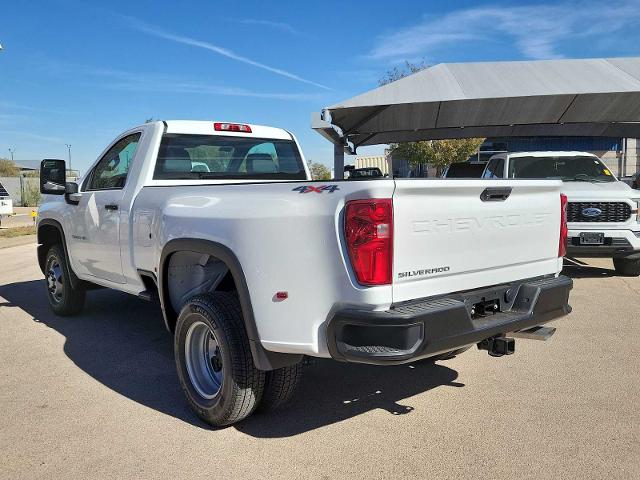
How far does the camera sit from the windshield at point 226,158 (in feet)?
15.8

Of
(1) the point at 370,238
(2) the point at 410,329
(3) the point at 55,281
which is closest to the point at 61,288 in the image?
(3) the point at 55,281

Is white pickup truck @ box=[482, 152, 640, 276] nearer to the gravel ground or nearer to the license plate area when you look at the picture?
the license plate area

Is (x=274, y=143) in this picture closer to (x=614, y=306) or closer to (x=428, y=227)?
(x=428, y=227)

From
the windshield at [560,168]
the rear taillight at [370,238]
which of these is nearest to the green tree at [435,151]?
the windshield at [560,168]

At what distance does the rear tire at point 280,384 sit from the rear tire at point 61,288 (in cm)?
342

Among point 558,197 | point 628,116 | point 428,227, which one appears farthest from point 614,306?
point 628,116

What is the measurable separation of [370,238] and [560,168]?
7.99 meters

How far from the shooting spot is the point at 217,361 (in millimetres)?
3658

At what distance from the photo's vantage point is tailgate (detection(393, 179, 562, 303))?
2.81m

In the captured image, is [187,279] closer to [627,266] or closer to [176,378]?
[176,378]

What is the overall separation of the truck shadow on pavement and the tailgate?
3.50ft

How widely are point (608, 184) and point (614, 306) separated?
114 inches

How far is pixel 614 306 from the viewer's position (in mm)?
6742

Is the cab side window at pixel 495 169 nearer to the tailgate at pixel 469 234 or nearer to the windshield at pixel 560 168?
the windshield at pixel 560 168
